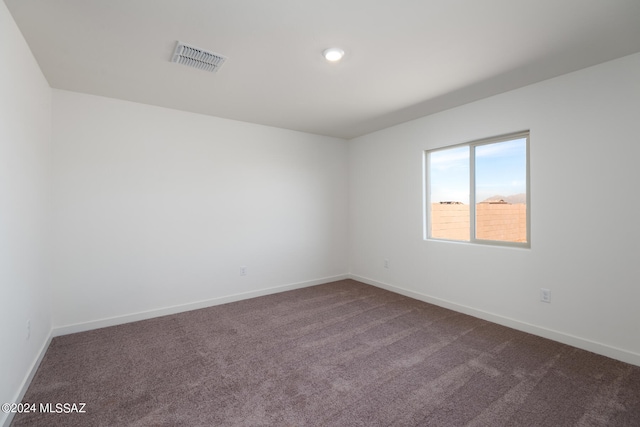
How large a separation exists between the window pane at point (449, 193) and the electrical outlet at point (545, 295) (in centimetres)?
95

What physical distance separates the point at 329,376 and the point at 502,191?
105 inches

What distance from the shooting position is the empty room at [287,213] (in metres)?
1.84

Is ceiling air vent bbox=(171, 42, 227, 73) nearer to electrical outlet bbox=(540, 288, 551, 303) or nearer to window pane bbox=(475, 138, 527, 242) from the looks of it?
window pane bbox=(475, 138, 527, 242)

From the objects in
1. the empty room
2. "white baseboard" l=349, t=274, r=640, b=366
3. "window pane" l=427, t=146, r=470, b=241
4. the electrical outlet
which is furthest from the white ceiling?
"white baseboard" l=349, t=274, r=640, b=366

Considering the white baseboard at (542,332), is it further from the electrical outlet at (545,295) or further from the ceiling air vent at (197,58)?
the ceiling air vent at (197,58)

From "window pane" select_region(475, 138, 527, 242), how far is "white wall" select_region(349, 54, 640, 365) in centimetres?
17

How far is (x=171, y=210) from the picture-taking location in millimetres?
3518

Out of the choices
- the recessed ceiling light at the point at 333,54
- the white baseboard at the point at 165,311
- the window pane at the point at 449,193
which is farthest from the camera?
the window pane at the point at 449,193

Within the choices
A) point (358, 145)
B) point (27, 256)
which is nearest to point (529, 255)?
point (358, 145)

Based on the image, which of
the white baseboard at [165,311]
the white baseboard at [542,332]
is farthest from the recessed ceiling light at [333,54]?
the white baseboard at [165,311]

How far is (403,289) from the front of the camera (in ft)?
13.6

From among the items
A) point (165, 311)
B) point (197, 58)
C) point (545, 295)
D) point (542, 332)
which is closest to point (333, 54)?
point (197, 58)

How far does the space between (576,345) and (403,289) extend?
193 centimetres

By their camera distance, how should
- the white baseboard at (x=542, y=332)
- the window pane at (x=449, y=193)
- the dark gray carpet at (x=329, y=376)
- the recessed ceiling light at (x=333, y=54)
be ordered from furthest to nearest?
1. the window pane at (x=449, y=193)
2. the white baseboard at (x=542, y=332)
3. the recessed ceiling light at (x=333, y=54)
4. the dark gray carpet at (x=329, y=376)
